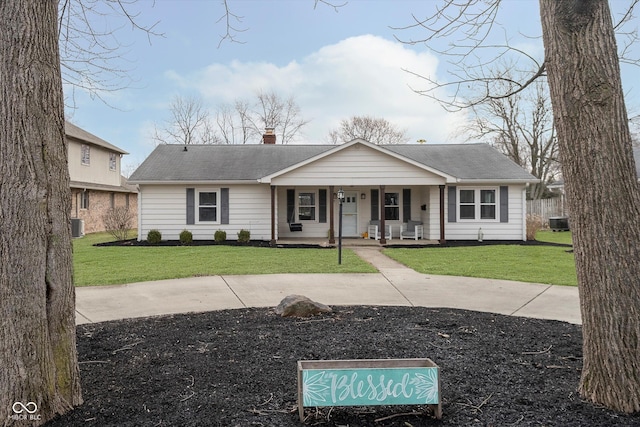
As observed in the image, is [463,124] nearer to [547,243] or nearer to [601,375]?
[547,243]

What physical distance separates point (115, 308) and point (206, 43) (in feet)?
13.3

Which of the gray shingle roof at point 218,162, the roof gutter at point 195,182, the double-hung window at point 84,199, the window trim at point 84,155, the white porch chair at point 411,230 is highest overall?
the window trim at point 84,155

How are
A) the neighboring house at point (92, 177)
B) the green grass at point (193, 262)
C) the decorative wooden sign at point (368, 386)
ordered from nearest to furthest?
the decorative wooden sign at point (368, 386), the green grass at point (193, 262), the neighboring house at point (92, 177)

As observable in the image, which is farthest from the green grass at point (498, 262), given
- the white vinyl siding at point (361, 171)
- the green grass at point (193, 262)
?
the white vinyl siding at point (361, 171)

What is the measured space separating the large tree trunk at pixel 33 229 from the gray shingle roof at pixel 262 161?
44.8 feet

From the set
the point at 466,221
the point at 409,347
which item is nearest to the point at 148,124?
the point at 466,221

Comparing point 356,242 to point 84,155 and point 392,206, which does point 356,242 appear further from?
point 84,155

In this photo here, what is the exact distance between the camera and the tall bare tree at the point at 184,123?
34.8 meters

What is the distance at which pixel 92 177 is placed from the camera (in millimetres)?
24250

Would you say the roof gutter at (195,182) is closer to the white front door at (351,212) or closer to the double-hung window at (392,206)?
the white front door at (351,212)

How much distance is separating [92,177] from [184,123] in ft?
40.7

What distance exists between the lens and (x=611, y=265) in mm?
2779

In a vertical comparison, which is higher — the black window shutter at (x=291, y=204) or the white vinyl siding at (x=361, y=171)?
the white vinyl siding at (x=361, y=171)

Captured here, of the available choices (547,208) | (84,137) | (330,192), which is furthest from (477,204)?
(84,137)
